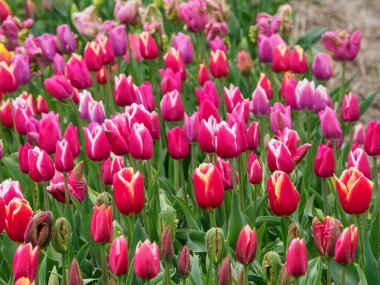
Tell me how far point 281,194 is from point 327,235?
0.84 ft

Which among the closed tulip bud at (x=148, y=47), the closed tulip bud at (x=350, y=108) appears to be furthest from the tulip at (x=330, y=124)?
the closed tulip bud at (x=148, y=47)

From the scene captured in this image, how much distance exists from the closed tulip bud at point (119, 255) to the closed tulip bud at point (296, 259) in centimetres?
46

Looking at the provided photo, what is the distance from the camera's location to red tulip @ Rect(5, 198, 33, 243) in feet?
8.53

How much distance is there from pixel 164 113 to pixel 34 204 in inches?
25.8

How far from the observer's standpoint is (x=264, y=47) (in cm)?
465

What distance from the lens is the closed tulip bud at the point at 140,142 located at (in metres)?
2.96

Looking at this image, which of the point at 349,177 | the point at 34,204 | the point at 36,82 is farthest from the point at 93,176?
the point at 36,82

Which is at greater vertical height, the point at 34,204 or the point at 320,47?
the point at 34,204

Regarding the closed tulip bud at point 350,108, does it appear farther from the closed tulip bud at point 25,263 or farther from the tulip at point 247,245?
the closed tulip bud at point 25,263

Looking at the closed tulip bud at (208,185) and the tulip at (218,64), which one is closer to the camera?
the closed tulip bud at (208,185)

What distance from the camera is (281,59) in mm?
4371

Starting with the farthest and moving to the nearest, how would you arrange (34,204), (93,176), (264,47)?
(264,47) → (93,176) → (34,204)

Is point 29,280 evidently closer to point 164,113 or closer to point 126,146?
point 126,146

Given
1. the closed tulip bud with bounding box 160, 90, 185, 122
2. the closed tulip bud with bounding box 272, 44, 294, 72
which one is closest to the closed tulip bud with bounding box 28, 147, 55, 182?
the closed tulip bud with bounding box 160, 90, 185, 122
